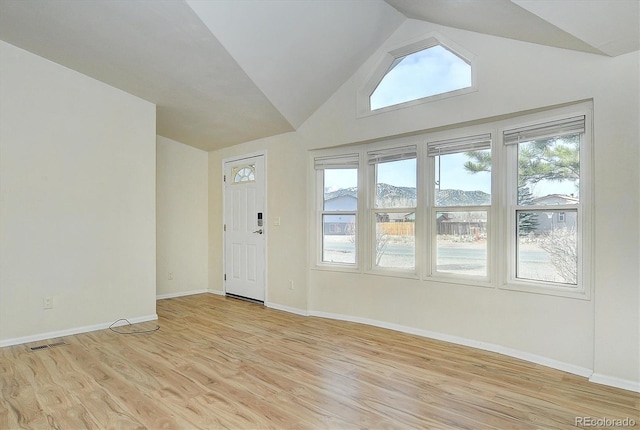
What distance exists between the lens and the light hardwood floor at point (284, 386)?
2.18 meters

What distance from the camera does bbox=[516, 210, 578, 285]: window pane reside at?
2957 millimetres

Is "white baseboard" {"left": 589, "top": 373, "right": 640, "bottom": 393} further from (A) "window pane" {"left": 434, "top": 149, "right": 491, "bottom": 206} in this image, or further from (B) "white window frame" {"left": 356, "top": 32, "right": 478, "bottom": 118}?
(B) "white window frame" {"left": 356, "top": 32, "right": 478, "bottom": 118}

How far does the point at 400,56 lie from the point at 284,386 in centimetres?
344

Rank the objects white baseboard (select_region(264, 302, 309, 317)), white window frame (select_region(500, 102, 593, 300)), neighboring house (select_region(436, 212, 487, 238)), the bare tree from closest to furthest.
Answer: white window frame (select_region(500, 102, 593, 300)) < the bare tree < neighboring house (select_region(436, 212, 487, 238)) < white baseboard (select_region(264, 302, 309, 317))

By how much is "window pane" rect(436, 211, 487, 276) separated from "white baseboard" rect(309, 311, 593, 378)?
635 mm

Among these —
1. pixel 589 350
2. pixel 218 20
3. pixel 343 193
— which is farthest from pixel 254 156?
pixel 589 350

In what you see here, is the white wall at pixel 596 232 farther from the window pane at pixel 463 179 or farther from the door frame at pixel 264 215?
the door frame at pixel 264 215

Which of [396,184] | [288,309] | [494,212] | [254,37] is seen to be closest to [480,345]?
[494,212]

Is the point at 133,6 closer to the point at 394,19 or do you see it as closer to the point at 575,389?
the point at 394,19

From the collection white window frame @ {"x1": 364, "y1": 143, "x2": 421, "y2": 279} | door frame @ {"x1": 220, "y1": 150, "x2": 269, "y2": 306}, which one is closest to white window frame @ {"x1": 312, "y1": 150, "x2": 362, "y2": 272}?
white window frame @ {"x1": 364, "y1": 143, "x2": 421, "y2": 279}

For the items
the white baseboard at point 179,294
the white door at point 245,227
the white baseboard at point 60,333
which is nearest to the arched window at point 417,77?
the white door at point 245,227

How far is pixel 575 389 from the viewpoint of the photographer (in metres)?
2.56

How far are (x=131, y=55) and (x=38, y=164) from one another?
144 centimetres

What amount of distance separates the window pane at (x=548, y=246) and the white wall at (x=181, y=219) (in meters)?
4.71
